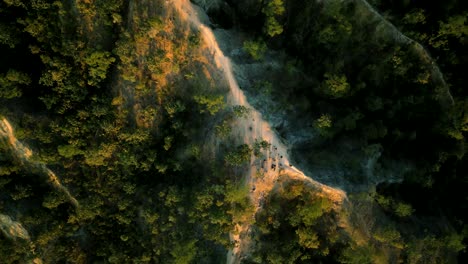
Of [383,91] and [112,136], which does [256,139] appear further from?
[383,91]

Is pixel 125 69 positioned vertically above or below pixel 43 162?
above

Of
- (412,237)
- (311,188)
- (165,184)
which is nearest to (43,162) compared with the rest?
(165,184)

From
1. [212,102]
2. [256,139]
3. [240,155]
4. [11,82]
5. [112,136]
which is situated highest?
[212,102]

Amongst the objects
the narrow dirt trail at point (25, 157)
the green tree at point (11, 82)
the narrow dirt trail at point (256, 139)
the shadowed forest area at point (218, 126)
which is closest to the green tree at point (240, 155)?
the shadowed forest area at point (218, 126)

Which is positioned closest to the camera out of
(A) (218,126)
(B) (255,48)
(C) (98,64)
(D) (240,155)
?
(D) (240,155)

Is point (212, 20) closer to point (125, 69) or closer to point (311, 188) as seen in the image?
point (125, 69)

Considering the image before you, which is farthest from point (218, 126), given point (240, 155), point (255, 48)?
point (255, 48)
